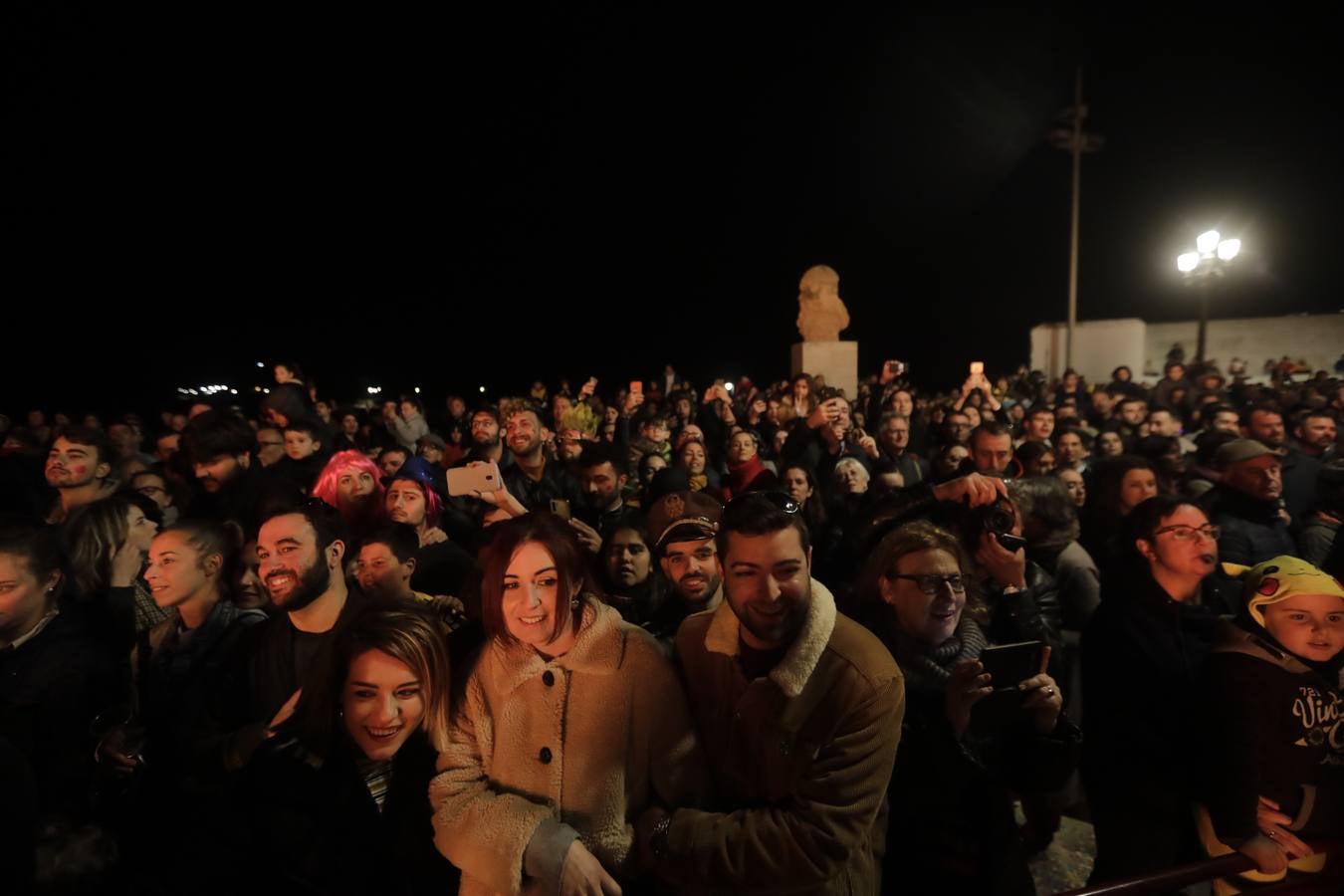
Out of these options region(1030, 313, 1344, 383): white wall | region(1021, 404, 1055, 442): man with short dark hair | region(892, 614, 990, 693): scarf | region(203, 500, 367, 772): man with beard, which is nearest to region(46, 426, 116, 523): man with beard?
region(203, 500, 367, 772): man with beard

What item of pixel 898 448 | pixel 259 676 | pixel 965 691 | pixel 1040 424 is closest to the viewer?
pixel 965 691

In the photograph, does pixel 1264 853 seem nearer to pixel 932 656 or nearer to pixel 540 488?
pixel 932 656

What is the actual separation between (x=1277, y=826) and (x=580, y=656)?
235 centimetres

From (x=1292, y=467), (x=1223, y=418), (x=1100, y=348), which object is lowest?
(x=1292, y=467)

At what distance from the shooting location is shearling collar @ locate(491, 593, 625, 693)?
1.83 m

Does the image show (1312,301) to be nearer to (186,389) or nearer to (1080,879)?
(1080,879)

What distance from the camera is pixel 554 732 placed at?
71.1 inches

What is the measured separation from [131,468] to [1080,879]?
21.1 feet

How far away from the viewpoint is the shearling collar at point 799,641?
1.68 metres

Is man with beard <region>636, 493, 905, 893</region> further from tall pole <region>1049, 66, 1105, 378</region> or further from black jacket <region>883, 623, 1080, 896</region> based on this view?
tall pole <region>1049, 66, 1105, 378</region>

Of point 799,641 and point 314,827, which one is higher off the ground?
point 799,641

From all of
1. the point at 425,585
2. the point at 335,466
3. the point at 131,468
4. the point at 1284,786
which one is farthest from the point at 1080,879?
the point at 131,468

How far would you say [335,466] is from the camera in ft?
13.2

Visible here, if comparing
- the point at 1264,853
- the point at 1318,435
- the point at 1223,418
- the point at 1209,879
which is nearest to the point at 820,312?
the point at 1223,418
